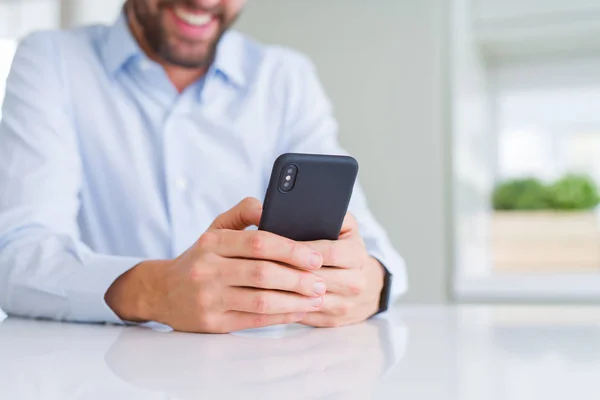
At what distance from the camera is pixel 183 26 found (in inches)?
54.1

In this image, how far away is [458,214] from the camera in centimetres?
222

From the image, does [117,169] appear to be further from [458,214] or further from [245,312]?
[458,214]

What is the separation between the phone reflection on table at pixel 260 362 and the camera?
466 mm

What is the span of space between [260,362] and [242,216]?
0.28m

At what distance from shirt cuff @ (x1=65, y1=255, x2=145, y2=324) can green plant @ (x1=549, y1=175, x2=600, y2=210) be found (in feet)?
6.32

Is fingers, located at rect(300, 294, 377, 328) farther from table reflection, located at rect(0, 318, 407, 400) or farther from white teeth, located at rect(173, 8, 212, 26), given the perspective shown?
white teeth, located at rect(173, 8, 212, 26)

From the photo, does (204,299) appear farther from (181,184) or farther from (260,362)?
(181,184)

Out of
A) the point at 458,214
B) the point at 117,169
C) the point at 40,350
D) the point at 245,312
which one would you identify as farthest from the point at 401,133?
the point at 40,350

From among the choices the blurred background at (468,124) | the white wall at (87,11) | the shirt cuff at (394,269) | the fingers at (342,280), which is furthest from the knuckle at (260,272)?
the white wall at (87,11)

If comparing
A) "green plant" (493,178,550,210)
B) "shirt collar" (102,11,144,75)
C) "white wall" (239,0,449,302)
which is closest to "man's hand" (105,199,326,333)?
"shirt collar" (102,11,144,75)

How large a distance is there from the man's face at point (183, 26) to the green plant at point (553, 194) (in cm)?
151

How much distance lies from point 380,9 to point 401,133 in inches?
17.6

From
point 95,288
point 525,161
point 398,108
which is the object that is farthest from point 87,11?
point 95,288

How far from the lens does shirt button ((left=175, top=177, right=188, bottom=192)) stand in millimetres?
1295
